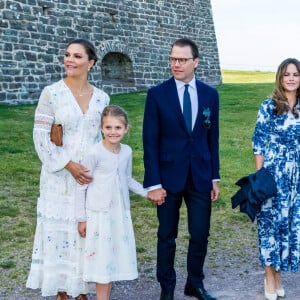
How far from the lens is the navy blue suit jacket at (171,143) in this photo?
161 inches

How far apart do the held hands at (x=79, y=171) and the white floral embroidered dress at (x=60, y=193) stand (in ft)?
0.24

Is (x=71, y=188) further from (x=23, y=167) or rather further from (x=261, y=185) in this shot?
(x=23, y=167)

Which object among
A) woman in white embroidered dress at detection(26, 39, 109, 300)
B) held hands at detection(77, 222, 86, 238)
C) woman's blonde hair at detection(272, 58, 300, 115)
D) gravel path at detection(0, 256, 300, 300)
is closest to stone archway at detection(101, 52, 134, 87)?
gravel path at detection(0, 256, 300, 300)

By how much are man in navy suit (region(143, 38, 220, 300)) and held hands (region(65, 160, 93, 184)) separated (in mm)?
476

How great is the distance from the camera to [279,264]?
431 cm

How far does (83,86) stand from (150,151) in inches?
25.2

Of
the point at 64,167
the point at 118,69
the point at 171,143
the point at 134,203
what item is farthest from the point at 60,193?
the point at 118,69

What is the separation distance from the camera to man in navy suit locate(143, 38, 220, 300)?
161 inches

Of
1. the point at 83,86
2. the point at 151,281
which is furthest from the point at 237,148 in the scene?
the point at 83,86

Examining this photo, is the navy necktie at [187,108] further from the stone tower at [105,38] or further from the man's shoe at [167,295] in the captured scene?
the stone tower at [105,38]

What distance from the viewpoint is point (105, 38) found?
18.1 metres

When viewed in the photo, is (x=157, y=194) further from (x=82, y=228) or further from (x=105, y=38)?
(x=105, y=38)

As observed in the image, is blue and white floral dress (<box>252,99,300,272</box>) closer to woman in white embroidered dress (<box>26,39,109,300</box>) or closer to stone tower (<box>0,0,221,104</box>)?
woman in white embroidered dress (<box>26,39,109,300</box>)

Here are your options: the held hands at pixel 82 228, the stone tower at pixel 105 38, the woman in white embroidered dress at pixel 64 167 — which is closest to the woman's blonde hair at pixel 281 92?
the woman in white embroidered dress at pixel 64 167
